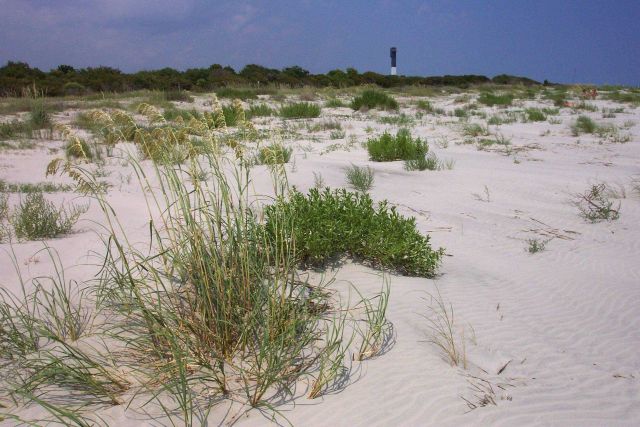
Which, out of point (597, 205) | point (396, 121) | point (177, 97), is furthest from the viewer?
point (177, 97)

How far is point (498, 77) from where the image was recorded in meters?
38.6

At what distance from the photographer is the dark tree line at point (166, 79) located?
2175cm

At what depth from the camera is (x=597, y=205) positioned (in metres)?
5.82

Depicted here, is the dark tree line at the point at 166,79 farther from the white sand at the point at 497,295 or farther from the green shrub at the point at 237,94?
the white sand at the point at 497,295

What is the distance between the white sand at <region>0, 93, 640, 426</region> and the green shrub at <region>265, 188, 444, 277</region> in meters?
0.16

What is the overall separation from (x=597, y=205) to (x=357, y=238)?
385 centimetres

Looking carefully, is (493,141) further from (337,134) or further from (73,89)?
(73,89)

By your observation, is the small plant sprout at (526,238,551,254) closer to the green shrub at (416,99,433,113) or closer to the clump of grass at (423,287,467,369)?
the clump of grass at (423,287,467,369)

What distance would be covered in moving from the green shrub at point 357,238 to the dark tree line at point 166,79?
18.2 metres

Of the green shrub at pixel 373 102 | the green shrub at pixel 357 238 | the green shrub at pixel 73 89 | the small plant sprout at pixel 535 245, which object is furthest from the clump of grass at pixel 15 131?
the green shrub at pixel 73 89

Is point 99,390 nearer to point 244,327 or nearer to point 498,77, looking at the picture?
point 244,327

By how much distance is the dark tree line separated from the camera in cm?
2175

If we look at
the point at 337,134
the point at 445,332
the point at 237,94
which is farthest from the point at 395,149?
the point at 237,94

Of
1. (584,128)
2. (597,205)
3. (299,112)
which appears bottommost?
(597,205)
